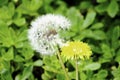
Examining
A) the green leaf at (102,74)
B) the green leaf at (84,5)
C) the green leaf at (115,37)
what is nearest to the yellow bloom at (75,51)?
the green leaf at (102,74)

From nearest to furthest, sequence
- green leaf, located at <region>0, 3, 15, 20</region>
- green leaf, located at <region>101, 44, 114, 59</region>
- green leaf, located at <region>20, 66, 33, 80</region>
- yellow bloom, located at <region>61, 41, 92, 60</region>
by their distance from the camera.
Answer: yellow bloom, located at <region>61, 41, 92, 60</region> < green leaf, located at <region>20, 66, 33, 80</region> < green leaf, located at <region>101, 44, 114, 59</region> < green leaf, located at <region>0, 3, 15, 20</region>

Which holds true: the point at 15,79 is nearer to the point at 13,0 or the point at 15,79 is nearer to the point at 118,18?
the point at 13,0

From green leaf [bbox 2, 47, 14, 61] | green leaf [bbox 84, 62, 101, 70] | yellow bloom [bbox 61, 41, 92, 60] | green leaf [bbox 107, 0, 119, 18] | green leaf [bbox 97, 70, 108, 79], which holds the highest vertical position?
green leaf [bbox 107, 0, 119, 18]

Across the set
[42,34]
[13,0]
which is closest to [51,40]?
[42,34]

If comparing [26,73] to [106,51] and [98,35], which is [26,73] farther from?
[98,35]

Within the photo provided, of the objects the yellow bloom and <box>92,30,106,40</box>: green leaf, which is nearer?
the yellow bloom

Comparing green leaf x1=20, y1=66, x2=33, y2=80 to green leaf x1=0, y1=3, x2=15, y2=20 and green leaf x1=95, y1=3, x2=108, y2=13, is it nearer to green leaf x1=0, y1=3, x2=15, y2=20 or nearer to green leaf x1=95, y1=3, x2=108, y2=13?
green leaf x1=0, y1=3, x2=15, y2=20

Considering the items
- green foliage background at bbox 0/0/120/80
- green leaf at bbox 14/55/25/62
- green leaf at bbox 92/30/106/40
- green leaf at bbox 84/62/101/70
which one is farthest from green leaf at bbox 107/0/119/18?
Answer: green leaf at bbox 14/55/25/62
